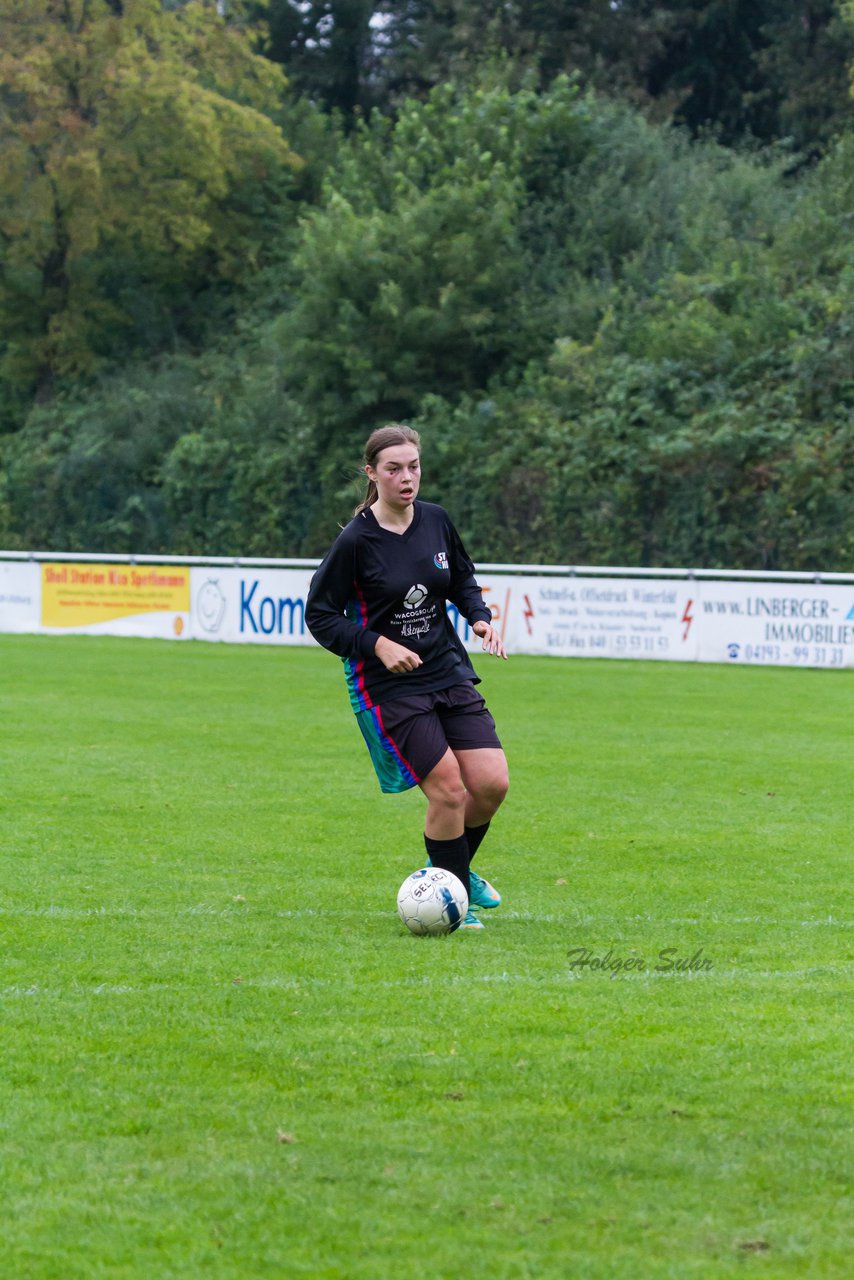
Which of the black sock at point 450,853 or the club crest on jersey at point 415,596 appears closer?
the club crest on jersey at point 415,596

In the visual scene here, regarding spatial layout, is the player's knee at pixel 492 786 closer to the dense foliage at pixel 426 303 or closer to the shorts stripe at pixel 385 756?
the shorts stripe at pixel 385 756

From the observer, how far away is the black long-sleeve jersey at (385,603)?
23.6 ft

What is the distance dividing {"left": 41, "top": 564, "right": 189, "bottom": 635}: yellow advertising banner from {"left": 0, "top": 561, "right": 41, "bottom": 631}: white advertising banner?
0.15m

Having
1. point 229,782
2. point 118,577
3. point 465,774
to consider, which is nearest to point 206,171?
point 118,577

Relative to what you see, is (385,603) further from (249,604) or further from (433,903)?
(249,604)

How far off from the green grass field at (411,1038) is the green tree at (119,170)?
3464cm

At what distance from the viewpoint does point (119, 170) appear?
4453 centimetres

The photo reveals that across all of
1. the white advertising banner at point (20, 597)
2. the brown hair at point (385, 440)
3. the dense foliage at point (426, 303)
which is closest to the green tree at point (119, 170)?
the dense foliage at point (426, 303)

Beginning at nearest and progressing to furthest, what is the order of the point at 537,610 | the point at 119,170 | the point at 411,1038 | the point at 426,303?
the point at 411,1038
the point at 537,610
the point at 426,303
the point at 119,170

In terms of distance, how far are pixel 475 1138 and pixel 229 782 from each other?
8.08 meters

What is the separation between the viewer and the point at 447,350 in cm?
3925

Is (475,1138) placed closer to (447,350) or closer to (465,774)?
(465,774)

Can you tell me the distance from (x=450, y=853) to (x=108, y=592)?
78.2 feet

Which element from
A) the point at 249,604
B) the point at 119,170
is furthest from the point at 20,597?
the point at 119,170
